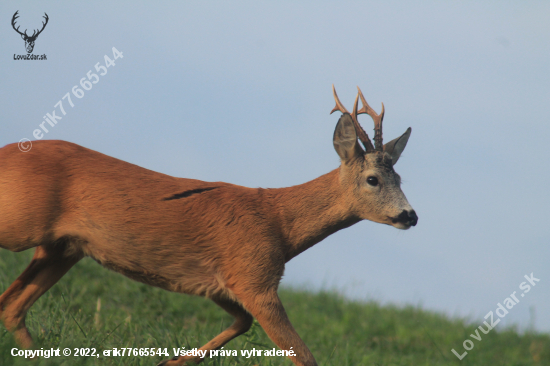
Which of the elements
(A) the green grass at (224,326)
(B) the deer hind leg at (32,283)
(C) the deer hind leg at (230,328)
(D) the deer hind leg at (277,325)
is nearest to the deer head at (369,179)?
(D) the deer hind leg at (277,325)

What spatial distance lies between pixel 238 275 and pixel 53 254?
1.67 metres

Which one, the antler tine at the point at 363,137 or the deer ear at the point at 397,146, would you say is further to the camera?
the deer ear at the point at 397,146

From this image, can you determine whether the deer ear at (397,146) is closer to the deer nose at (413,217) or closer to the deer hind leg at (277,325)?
the deer nose at (413,217)

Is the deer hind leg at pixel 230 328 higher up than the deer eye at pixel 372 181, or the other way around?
the deer eye at pixel 372 181

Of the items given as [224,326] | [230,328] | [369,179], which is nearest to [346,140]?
[369,179]

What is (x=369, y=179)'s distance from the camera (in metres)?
4.42

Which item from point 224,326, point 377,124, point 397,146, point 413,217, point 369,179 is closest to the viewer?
point 413,217

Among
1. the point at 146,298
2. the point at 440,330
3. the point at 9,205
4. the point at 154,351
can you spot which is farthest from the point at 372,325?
the point at 9,205

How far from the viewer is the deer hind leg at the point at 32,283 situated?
4465mm

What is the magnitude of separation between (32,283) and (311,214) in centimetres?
245

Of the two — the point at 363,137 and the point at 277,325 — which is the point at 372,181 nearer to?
the point at 363,137

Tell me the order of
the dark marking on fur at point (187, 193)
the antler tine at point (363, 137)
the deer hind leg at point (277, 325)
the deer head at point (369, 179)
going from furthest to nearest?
the antler tine at point (363, 137) → the deer head at point (369, 179) → the dark marking on fur at point (187, 193) → the deer hind leg at point (277, 325)

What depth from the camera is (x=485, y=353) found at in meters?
8.46

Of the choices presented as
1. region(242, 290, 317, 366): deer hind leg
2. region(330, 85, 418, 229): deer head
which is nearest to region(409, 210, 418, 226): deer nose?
region(330, 85, 418, 229): deer head
